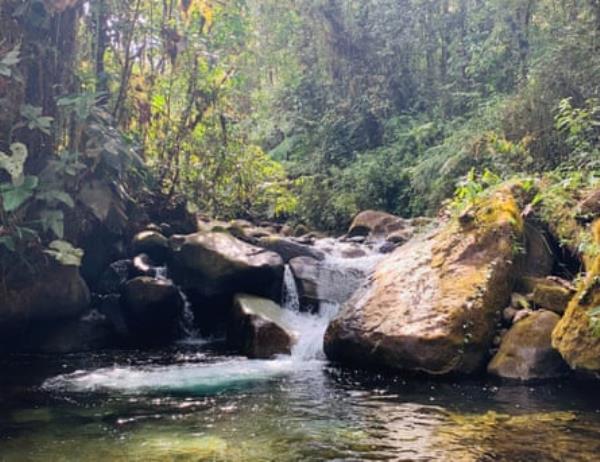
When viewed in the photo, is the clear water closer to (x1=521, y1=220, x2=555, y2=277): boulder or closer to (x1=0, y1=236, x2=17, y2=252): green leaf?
(x1=0, y1=236, x2=17, y2=252): green leaf

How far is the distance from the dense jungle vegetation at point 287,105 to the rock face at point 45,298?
58 cm

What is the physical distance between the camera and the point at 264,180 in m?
14.4

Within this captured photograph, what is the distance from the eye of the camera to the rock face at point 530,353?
22.2 feet

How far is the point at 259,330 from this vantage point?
8.68m

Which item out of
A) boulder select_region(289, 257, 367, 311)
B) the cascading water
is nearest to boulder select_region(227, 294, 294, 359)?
the cascading water

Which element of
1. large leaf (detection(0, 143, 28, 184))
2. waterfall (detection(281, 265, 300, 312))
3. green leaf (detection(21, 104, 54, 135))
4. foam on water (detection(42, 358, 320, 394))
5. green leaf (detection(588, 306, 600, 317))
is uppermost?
green leaf (detection(21, 104, 54, 135))

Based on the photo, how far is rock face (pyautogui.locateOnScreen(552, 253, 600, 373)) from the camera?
19.6 feet

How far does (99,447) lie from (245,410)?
149 cm

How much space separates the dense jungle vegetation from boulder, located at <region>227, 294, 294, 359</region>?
2.46m

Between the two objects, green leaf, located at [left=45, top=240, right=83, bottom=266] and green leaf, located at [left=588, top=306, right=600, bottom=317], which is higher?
green leaf, located at [left=45, top=240, right=83, bottom=266]

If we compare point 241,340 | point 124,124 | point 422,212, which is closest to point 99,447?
point 241,340

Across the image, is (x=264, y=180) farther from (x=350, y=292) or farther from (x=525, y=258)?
(x=525, y=258)

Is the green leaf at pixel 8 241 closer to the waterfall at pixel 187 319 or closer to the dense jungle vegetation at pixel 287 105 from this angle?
the dense jungle vegetation at pixel 287 105

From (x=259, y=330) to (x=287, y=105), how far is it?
13130 millimetres
